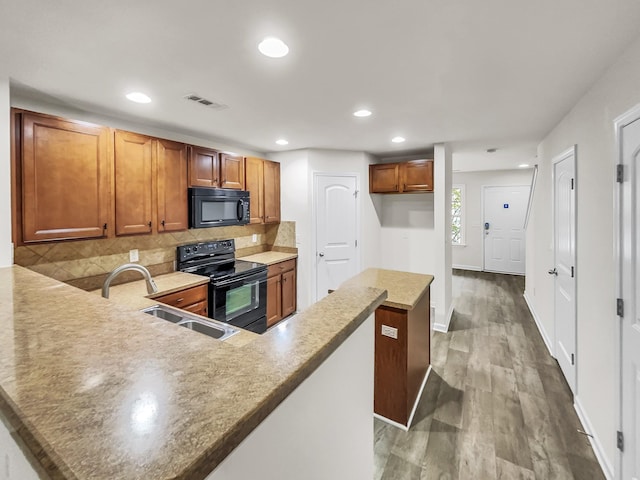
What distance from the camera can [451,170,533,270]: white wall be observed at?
732cm

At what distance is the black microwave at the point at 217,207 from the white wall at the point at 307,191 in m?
0.81

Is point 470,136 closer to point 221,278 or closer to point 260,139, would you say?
point 260,139

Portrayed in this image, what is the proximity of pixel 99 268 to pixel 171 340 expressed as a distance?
250cm

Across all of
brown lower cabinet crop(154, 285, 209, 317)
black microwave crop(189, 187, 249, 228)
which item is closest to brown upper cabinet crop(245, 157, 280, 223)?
black microwave crop(189, 187, 249, 228)

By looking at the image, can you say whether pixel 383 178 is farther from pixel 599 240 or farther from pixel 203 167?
pixel 599 240

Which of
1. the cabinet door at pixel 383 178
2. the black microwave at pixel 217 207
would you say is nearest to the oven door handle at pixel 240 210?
the black microwave at pixel 217 207

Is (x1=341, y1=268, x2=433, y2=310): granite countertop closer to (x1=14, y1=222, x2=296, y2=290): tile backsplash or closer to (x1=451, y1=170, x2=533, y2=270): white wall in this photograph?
(x1=14, y1=222, x2=296, y2=290): tile backsplash

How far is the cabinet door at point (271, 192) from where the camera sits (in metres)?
4.28

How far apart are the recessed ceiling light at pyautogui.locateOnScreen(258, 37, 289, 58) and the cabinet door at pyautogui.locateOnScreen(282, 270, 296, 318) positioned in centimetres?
293

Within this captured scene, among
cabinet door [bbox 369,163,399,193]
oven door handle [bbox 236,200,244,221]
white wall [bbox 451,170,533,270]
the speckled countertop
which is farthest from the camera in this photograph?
white wall [bbox 451,170,533,270]

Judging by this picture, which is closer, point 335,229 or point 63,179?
point 63,179

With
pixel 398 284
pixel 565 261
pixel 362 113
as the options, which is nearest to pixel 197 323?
pixel 398 284

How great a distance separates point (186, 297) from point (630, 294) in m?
3.14

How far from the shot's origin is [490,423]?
2258mm
